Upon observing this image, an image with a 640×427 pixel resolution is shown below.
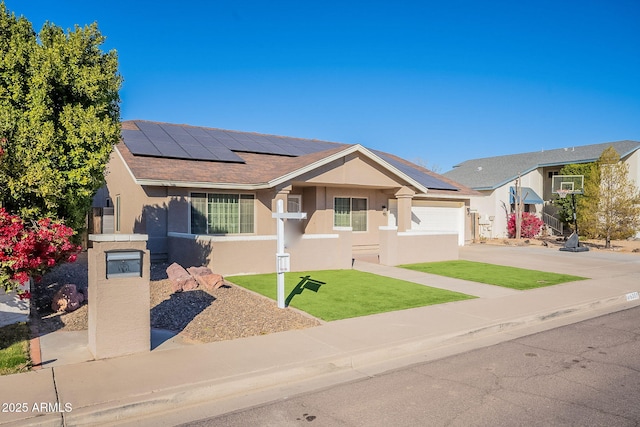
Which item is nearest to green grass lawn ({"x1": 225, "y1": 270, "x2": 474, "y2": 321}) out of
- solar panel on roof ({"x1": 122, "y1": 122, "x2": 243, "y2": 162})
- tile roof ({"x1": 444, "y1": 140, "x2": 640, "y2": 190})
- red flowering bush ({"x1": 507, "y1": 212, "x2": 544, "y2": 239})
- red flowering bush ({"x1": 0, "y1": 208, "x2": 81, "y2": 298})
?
red flowering bush ({"x1": 0, "y1": 208, "x2": 81, "y2": 298})

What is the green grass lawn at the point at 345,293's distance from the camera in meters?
9.38

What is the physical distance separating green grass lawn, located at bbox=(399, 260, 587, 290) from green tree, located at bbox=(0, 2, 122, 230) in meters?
10.3

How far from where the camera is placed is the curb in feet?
15.4

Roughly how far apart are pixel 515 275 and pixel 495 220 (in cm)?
1757

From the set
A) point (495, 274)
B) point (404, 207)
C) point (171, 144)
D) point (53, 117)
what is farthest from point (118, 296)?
point (404, 207)

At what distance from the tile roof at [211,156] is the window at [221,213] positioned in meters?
0.79

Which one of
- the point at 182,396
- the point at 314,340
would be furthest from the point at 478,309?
the point at 182,396

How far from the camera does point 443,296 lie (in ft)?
35.6

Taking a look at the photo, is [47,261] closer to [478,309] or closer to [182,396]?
[182,396]

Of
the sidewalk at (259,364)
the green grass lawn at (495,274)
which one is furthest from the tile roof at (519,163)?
the sidewalk at (259,364)

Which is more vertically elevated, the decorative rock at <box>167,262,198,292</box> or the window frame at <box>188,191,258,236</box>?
the window frame at <box>188,191,258,236</box>

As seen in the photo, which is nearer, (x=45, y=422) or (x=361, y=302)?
(x=45, y=422)

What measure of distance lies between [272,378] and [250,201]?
11857 millimetres

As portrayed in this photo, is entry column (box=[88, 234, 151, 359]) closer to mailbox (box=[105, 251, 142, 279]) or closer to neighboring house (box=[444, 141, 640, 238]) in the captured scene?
mailbox (box=[105, 251, 142, 279])
